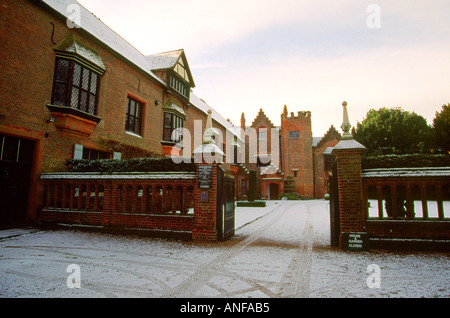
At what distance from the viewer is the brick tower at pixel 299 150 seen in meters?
35.5

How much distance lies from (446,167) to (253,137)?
34.1 metres

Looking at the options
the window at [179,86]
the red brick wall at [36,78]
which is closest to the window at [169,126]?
the window at [179,86]

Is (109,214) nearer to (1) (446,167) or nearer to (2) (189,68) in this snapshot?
(1) (446,167)

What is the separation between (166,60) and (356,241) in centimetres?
1821

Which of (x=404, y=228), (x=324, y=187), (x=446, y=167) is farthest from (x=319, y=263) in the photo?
(x=324, y=187)

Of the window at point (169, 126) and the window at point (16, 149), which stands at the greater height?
the window at point (169, 126)

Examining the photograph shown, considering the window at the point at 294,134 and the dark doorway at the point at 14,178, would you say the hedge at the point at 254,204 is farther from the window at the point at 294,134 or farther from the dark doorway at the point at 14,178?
the window at the point at 294,134

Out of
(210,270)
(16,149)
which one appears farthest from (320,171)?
(16,149)

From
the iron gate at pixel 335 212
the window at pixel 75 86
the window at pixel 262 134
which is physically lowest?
the iron gate at pixel 335 212

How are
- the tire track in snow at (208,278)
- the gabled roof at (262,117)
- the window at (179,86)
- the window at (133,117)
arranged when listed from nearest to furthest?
the tire track in snow at (208,278)
the window at (133,117)
the window at (179,86)
the gabled roof at (262,117)

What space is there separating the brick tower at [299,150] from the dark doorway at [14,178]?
103ft

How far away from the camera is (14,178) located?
9.14 metres

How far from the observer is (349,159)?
6.63 meters

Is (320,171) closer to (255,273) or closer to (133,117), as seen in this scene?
(133,117)
